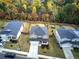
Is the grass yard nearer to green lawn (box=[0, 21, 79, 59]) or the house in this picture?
green lawn (box=[0, 21, 79, 59])

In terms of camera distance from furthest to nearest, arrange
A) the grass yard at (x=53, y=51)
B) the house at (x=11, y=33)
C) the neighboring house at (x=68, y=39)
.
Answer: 1. the house at (x=11, y=33)
2. the neighboring house at (x=68, y=39)
3. the grass yard at (x=53, y=51)

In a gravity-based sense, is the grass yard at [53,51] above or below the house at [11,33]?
below

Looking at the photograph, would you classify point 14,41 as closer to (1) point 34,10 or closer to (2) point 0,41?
(2) point 0,41

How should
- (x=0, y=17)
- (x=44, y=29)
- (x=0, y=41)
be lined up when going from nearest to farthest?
(x=0, y=41), (x=44, y=29), (x=0, y=17)

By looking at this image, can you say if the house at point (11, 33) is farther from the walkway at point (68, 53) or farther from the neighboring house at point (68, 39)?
the walkway at point (68, 53)

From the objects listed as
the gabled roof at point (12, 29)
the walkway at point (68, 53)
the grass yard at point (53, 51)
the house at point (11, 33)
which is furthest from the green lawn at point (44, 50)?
the gabled roof at point (12, 29)

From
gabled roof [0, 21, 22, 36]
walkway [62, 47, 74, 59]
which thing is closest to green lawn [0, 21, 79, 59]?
walkway [62, 47, 74, 59]

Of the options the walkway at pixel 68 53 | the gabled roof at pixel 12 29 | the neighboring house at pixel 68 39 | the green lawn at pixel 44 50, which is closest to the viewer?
the walkway at pixel 68 53

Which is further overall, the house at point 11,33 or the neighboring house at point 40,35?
the house at point 11,33

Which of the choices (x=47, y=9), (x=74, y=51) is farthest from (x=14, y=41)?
(x=47, y=9)

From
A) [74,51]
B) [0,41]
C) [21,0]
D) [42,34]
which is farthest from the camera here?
[21,0]

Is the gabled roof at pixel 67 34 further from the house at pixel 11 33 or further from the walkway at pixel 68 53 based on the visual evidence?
the house at pixel 11 33
